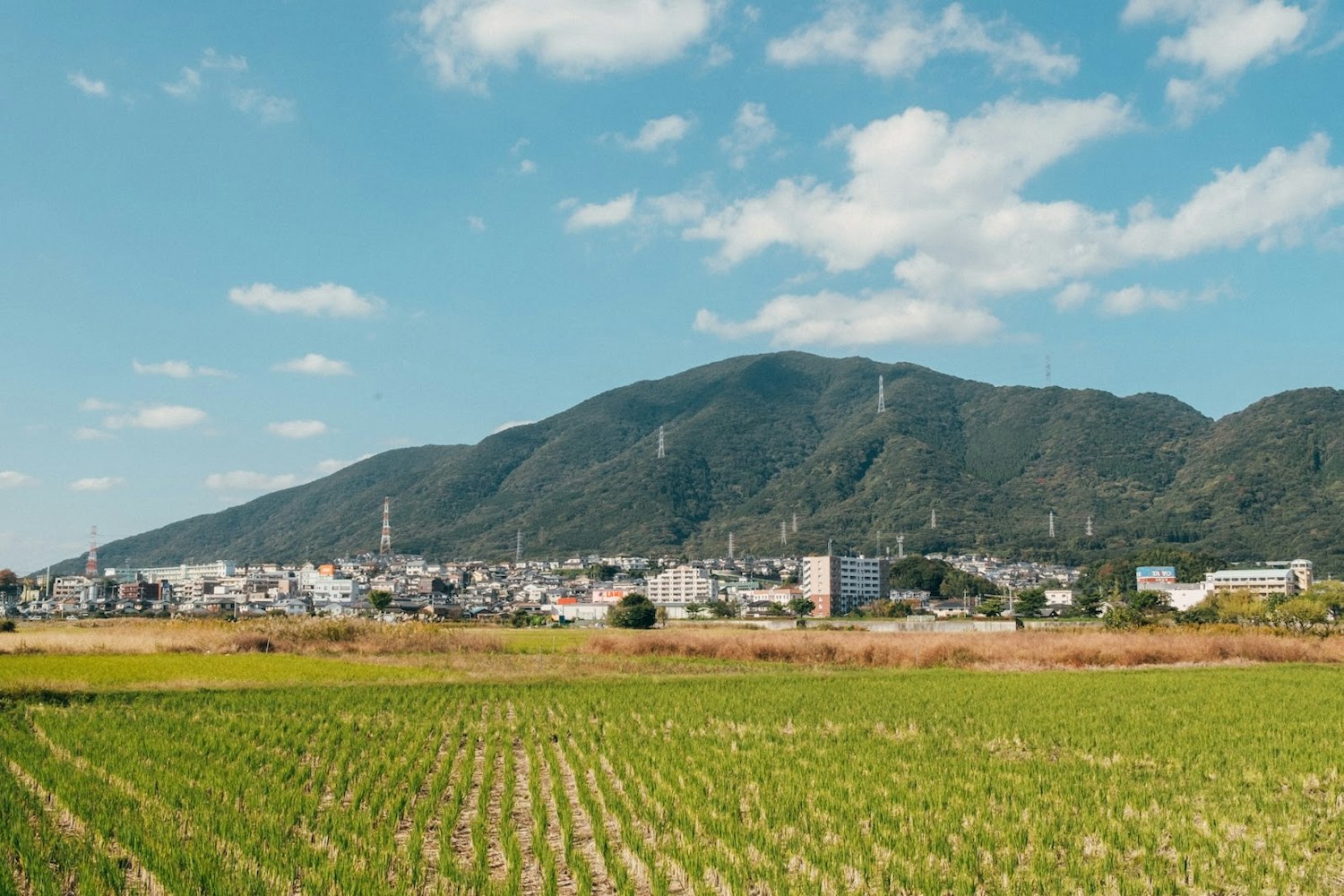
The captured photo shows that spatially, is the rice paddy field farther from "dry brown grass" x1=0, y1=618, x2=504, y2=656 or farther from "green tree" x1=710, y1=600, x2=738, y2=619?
"green tree" x1=710, y1=600, x2=738, y2=619

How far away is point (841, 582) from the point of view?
14212 centimetres

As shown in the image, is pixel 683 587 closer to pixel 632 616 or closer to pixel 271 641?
pixel 632 616

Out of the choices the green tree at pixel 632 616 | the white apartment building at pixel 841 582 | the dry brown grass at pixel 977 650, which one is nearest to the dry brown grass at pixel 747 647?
the dry brown grass at pixel 977 650

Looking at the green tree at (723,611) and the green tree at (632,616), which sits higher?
the green tree at (632,616)

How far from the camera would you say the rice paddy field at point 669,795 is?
9.59 metres

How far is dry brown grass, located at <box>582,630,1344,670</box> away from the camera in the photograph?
44.2 m

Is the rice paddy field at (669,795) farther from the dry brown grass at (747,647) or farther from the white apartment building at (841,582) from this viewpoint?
the white apartment building at (841,582)

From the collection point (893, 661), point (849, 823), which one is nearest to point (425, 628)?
point (893, 661)

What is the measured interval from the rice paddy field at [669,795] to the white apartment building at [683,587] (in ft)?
419

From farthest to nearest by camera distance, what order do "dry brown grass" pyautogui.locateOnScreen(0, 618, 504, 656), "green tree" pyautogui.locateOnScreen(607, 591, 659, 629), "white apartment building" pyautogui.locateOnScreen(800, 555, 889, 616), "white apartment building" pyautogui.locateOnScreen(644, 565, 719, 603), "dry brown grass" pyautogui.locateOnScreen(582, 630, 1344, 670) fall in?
"white apartment building" pyautogui.locateOnScreen(644, 565, 719, 603)
"white apartment building" pyautogui.locateOnScreen(800, 555, 889, 616)
"green tree" pyautogui.locateOnScreen(607, 591, 659, 629)
"dry brown grass" pyautogui.locateOnScreen(0, 618, 504, 656)
"dry brown grass" pyautogui.locateOnScreen(582, 630, 1344, 670)

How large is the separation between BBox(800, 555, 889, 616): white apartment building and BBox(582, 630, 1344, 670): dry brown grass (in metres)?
80.6

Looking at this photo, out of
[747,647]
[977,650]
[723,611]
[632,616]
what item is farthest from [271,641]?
[723,611]

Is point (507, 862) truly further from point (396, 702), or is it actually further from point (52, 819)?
point (396, 702)

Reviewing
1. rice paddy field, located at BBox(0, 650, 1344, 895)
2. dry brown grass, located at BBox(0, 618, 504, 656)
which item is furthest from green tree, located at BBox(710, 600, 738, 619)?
rice paddy field, located at BBox(0, 650, 1344, 895)
